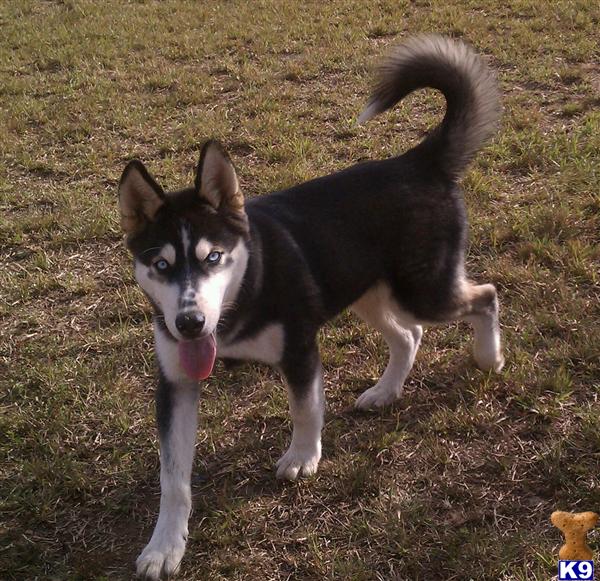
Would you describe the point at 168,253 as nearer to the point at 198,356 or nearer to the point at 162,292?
the point at 162,292

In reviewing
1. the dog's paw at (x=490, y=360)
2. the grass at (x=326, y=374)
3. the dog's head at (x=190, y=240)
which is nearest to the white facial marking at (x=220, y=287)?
the dog's head at (x=190, y=240)

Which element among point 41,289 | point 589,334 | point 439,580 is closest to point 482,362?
point 589,334

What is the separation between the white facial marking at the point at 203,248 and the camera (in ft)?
8.30

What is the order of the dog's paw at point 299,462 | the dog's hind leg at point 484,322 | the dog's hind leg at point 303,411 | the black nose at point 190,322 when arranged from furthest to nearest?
the dog's hind leg at point 484,322 < the dog's paw at point 299,462 < the dog's hind leg at point 303,411 < the black nose at point 190,322

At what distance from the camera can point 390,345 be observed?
3.38 metres

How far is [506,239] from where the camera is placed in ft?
14.1

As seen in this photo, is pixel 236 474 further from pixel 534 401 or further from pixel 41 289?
pixel 41 289

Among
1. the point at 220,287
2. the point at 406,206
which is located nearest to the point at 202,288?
the point at 220,287

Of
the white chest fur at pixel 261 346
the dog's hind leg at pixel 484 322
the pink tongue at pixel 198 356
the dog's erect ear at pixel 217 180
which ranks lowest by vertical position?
the dog's hind leg at pixel 484 322

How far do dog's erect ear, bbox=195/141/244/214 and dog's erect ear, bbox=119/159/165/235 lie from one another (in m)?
0.16

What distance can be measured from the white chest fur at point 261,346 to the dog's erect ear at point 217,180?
473 millimetres

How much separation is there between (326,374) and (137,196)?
1.39m

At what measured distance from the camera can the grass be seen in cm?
267

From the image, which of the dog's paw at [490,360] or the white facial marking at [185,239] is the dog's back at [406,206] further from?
the white facial marking at [185,239]
